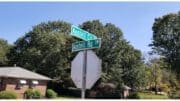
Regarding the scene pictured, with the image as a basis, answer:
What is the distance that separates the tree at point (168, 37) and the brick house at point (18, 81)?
21.6 meters

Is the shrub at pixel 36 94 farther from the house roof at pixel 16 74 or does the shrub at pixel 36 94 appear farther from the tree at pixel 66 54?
the tree at pixel 66 54

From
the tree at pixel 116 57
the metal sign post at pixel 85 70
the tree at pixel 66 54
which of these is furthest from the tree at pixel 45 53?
the metal sign post at pixel 85 70

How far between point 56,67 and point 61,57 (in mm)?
2029

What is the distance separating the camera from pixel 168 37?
5966 cm

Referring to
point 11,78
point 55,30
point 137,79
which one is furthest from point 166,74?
point 11,78

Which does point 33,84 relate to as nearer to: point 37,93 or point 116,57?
point 37,93

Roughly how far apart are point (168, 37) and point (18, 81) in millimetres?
26438

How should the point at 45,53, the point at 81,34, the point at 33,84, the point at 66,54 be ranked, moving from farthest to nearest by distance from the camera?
the point at 66,54 < the point at 45,53 < the point at 33,84 < the point at 81,34

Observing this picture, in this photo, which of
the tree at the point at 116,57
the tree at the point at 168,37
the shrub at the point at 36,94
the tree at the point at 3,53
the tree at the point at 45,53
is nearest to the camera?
the shrub at the point at 36,94

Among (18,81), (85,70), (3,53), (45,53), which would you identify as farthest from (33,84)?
(85,70)

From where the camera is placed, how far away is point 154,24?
6084 cm

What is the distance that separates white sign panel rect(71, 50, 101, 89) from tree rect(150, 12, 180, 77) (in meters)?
52.1

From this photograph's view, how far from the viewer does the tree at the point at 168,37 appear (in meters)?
58.3

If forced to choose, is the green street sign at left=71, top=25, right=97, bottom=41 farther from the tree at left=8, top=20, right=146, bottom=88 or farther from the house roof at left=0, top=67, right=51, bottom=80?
the tree at left=8, top=20, right=146, bottom=88
